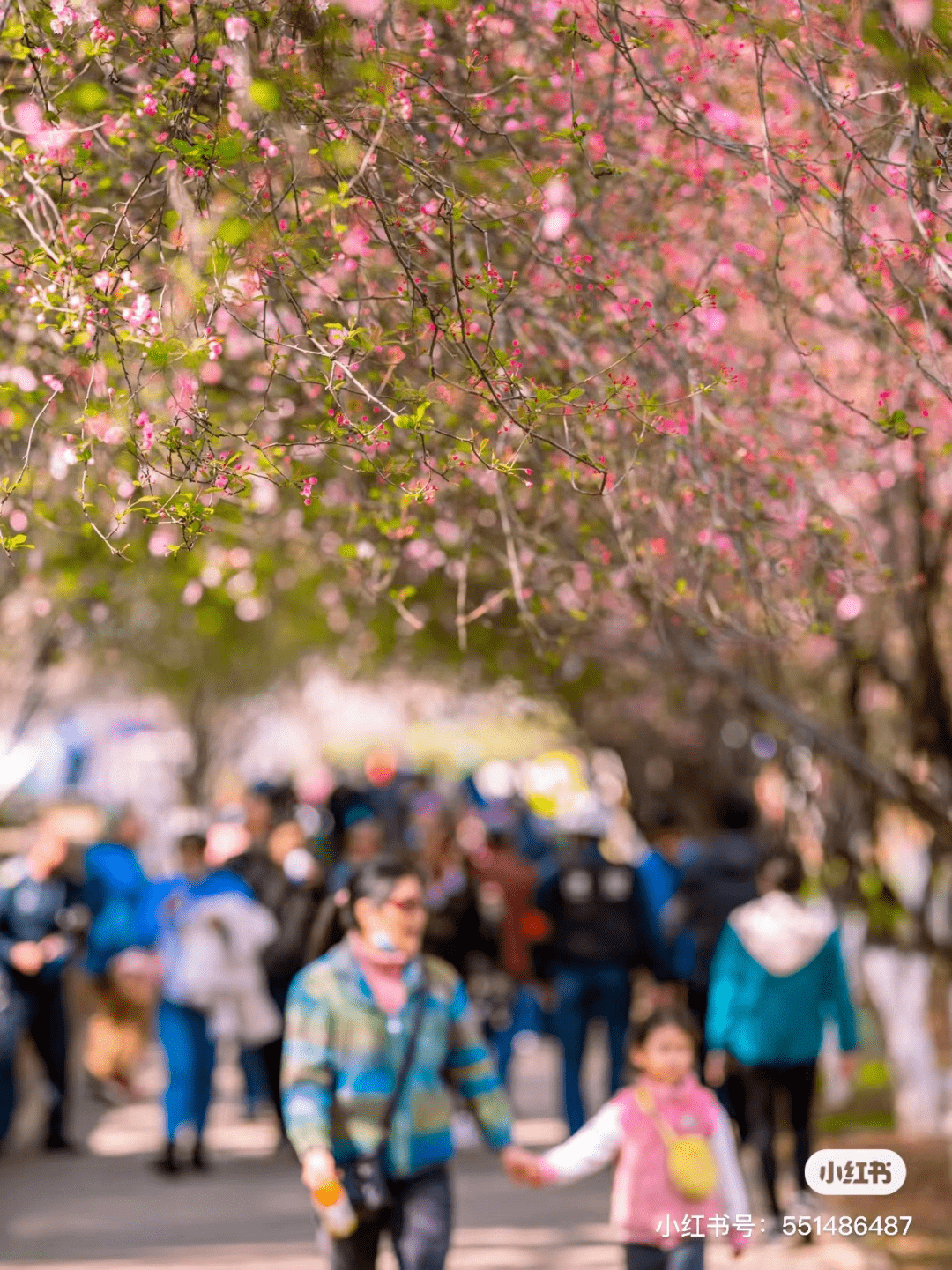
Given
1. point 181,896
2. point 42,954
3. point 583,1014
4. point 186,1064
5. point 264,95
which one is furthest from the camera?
point 42,954

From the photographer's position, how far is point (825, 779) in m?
14.2

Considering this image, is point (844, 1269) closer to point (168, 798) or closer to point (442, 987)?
point (442, 987)

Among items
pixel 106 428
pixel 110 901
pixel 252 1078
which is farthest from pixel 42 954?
pixel 106 428

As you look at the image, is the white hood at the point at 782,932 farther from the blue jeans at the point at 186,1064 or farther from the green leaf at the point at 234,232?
the green leaf at the point at 234,232

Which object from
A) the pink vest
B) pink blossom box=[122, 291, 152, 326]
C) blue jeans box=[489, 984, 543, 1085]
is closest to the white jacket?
blue jeans box=[489, 984, 543, 1085]

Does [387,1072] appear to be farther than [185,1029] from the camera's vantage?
No

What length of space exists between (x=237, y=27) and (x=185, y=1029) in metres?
7.78

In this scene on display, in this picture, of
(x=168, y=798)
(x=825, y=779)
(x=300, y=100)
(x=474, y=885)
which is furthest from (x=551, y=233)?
(x=168, y=798)

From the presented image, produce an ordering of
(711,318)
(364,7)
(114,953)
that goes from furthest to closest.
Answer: (114,953)
(711,318)
(364,7)

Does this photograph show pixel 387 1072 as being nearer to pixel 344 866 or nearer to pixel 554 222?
pixel 554 222

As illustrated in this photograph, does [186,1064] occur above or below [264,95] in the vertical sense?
below

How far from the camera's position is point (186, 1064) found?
10.9 metres

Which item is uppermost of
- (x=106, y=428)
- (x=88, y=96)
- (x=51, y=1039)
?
(x=88, y=96)

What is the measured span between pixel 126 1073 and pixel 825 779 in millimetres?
5781
